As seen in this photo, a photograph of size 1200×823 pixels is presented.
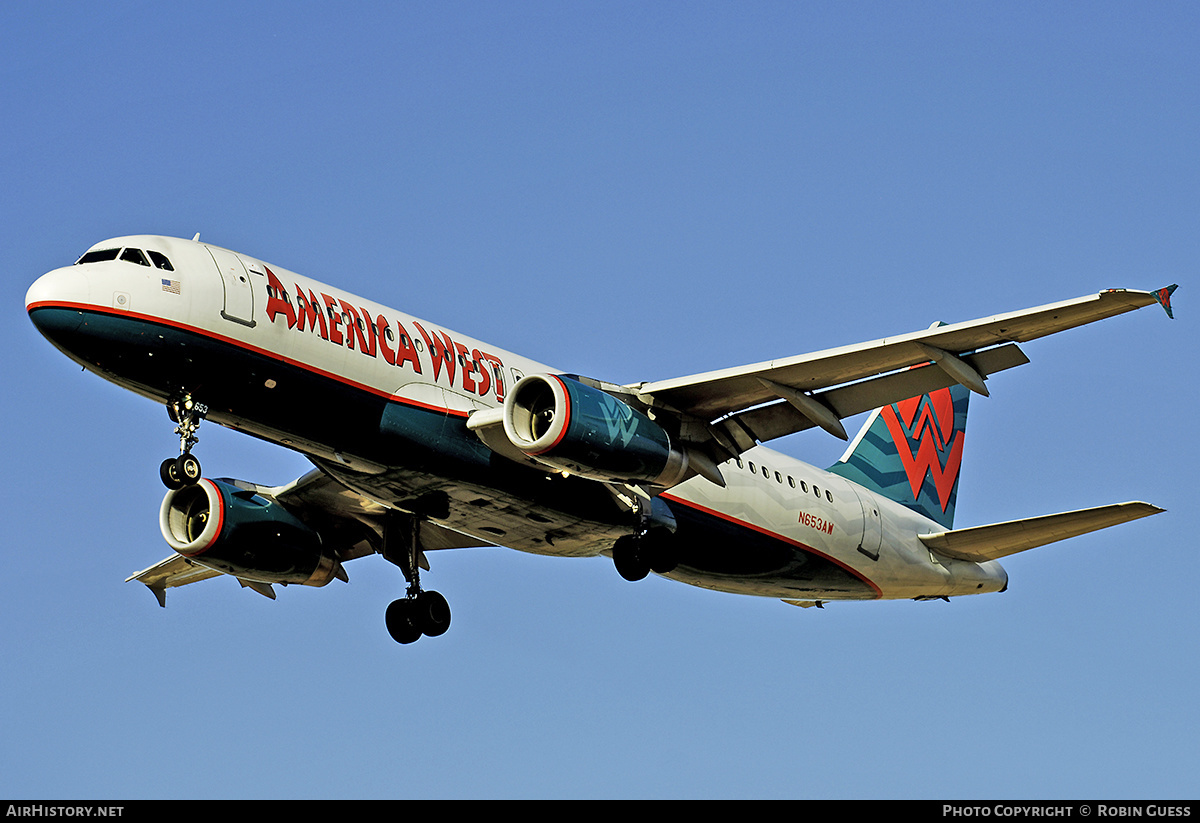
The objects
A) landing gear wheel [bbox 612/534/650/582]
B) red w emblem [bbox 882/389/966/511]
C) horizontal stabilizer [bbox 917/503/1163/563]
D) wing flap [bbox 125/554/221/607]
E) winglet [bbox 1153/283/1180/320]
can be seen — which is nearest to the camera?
winglet [bbox 1153/283/1180/320]

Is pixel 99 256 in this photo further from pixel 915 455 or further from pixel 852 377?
pixel 915 455

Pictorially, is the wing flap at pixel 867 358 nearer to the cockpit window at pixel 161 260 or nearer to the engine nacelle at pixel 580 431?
the engine nacelle at pixel 580 431

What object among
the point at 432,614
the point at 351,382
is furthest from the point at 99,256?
the point at 432,614

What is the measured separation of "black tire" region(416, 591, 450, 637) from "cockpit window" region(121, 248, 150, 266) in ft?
32.2

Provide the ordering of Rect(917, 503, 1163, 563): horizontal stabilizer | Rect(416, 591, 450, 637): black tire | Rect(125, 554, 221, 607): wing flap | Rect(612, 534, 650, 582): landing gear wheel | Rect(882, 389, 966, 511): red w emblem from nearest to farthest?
Rect(917, 503, 1163, 563): horizontal stabilizer < Rect(612, 534, 650, 582): landing gear wheel < Rect(416, 591, 450, 637): black tire < Rect(125, 554, 221, 607): wing flap < Rect(882, 389, 966, 511): red w emblem

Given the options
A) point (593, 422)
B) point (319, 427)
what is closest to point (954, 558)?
point (593, 422)

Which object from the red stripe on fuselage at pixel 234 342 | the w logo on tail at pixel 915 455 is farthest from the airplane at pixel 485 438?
the w logo on tail at pixel 915 455

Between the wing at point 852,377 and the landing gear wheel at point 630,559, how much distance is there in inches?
97.0

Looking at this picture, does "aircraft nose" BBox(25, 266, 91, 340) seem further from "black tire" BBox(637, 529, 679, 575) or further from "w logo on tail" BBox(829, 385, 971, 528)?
"w logo on tail" BBox(829, 385, 971, 528)

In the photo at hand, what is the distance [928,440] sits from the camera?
3941cm

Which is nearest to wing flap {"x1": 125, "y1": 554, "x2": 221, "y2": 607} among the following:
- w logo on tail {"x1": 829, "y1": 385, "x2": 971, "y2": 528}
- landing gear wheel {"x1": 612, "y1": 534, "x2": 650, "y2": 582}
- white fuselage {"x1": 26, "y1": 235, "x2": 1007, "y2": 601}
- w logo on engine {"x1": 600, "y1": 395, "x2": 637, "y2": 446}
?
white fuselage {"x1": 26, "y1": 235, "x2": 1007, "y2": 601}

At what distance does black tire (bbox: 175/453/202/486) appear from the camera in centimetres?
2505

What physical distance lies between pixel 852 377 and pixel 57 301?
13459mm

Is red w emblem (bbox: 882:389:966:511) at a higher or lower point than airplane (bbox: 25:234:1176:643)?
higher
